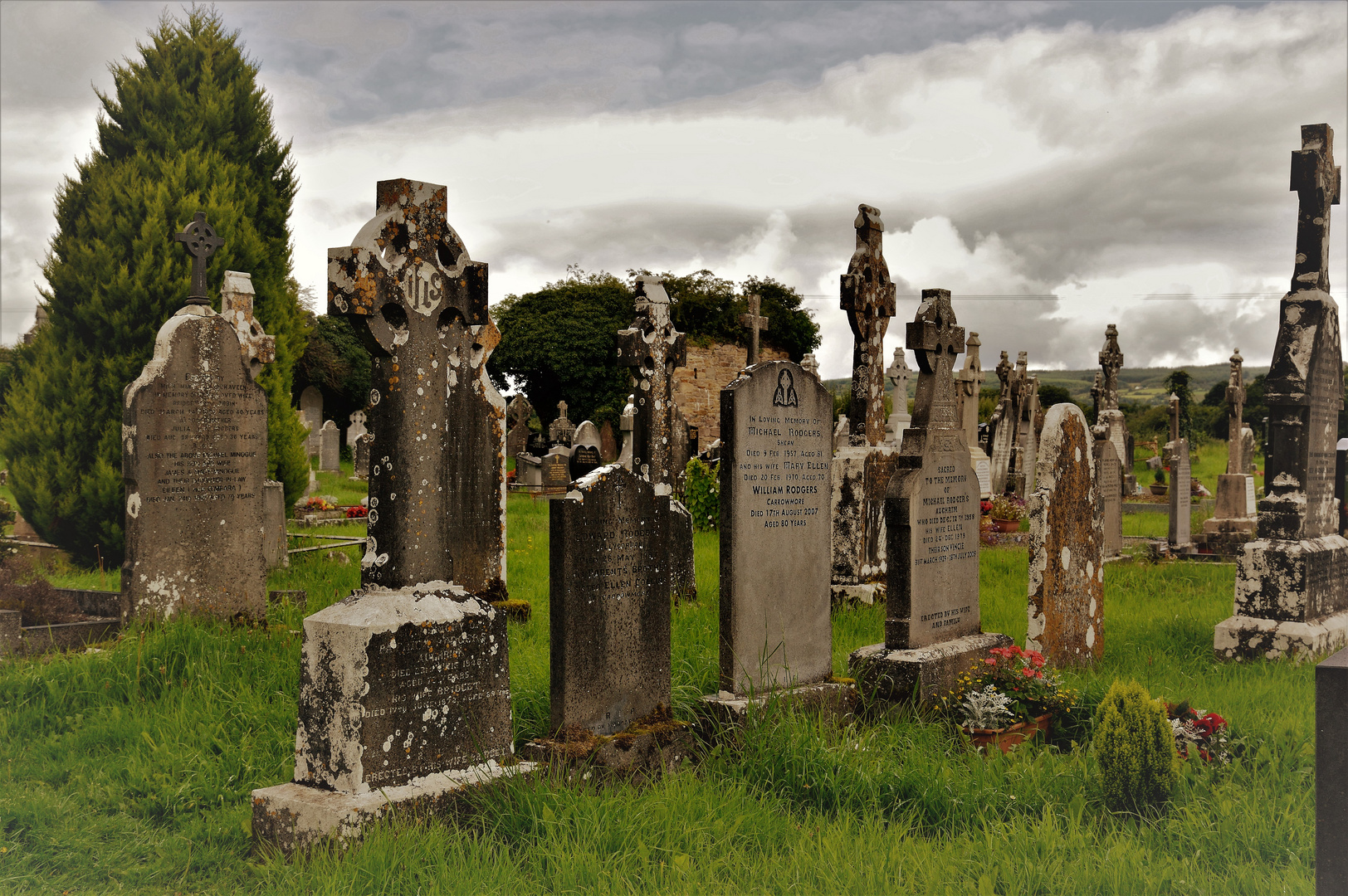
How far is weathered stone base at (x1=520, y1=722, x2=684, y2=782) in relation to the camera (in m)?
4.44

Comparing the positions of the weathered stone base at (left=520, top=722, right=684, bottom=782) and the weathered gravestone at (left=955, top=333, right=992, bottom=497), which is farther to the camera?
the weathered gravestone at (left=955, top=333, right=992, bottom=497)

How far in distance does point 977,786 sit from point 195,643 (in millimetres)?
4980

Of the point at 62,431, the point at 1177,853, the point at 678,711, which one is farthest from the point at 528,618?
the point at 62,431

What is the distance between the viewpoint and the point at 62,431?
10.9m

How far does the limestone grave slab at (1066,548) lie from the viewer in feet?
22.1

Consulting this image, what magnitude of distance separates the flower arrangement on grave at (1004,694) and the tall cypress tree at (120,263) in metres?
9.35

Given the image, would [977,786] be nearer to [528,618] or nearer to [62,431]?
[528,618]

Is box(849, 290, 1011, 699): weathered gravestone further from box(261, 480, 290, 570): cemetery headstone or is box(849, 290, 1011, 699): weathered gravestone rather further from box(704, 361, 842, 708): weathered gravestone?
box(261, 480, 290, 570): cemetery headstone

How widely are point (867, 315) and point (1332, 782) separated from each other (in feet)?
27.4

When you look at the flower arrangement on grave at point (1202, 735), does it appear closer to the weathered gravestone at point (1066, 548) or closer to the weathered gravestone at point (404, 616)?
the weathered gravestone at point (1066, 548)

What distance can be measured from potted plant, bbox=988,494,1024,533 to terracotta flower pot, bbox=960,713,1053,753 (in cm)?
1124

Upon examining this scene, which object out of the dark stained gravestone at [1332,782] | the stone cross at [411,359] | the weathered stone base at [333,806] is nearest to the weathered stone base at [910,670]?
the weathered stone base at [333,806]

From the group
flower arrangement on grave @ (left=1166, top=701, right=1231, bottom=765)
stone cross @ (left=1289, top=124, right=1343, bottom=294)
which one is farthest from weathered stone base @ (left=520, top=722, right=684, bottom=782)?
stone cross @ (left=1289, top=124, right=1343, bottom=294)

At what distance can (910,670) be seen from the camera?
589 cm
